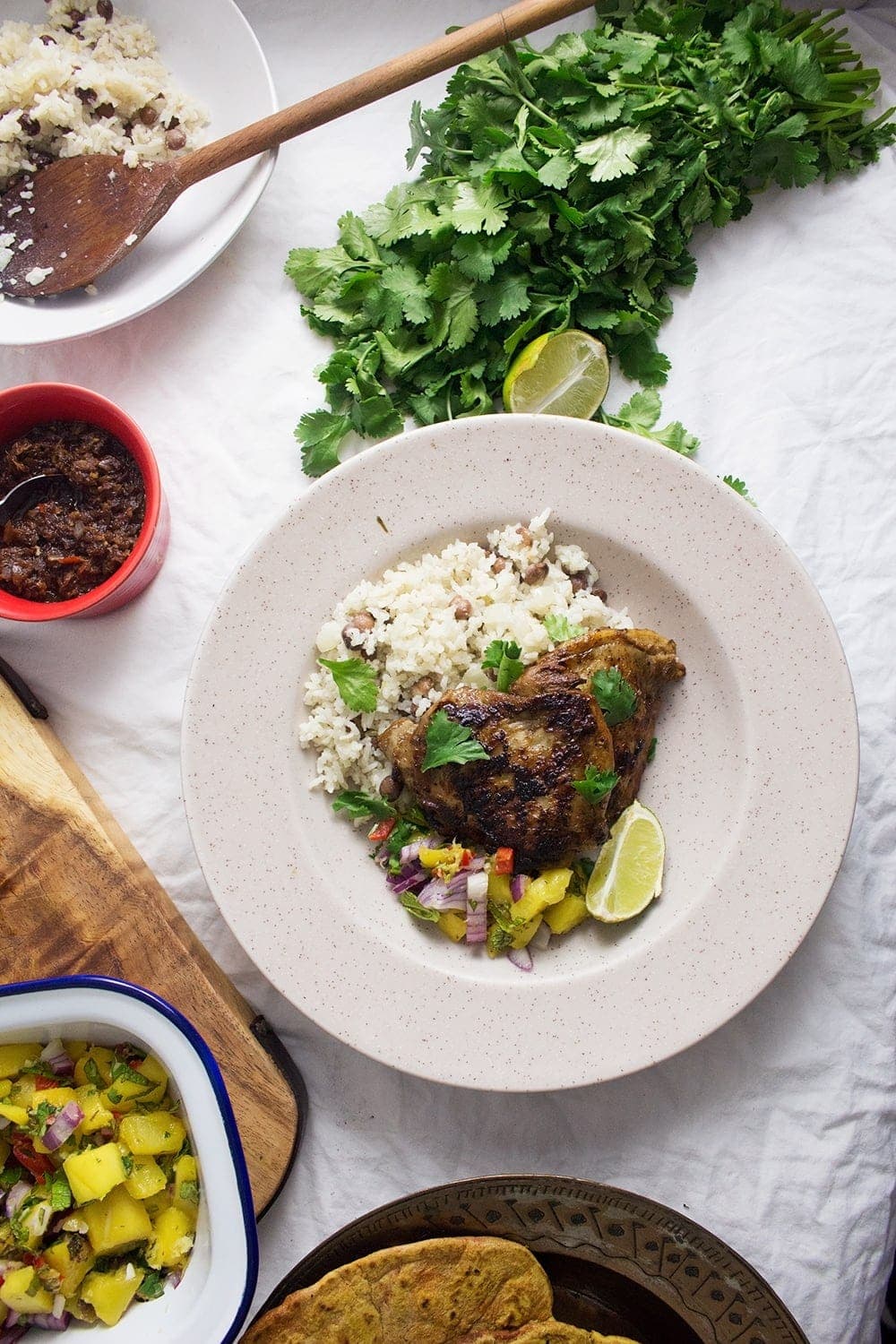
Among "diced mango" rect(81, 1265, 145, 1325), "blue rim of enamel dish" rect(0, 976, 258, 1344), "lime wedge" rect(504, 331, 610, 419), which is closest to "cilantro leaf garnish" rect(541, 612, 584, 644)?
"lime wedge" rect(504, 331, 610, 419)

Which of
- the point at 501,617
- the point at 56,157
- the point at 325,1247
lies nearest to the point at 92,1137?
the point at 325,1247

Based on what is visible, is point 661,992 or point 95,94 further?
point 95,94

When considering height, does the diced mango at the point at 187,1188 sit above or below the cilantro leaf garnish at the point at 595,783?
below

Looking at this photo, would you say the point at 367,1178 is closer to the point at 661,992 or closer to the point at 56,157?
the point at 661,992

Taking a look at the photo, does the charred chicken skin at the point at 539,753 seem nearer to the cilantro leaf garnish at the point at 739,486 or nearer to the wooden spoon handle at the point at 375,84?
the cilantro leaf garnish at the point at 739,486

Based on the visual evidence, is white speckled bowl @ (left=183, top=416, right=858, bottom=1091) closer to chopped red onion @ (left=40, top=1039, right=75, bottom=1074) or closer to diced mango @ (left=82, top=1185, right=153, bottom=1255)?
chopped red onion @ (left=40, top=1039, right=75, bottom=1074)

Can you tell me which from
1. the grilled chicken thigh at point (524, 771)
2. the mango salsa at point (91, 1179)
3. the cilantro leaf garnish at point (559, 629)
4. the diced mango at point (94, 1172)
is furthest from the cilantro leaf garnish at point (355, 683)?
the diced mango at point (94, 1172)

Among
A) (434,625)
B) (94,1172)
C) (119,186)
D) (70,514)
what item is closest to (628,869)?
(434,625)

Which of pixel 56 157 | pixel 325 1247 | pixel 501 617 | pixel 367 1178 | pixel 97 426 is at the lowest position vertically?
pixel 367 1178
